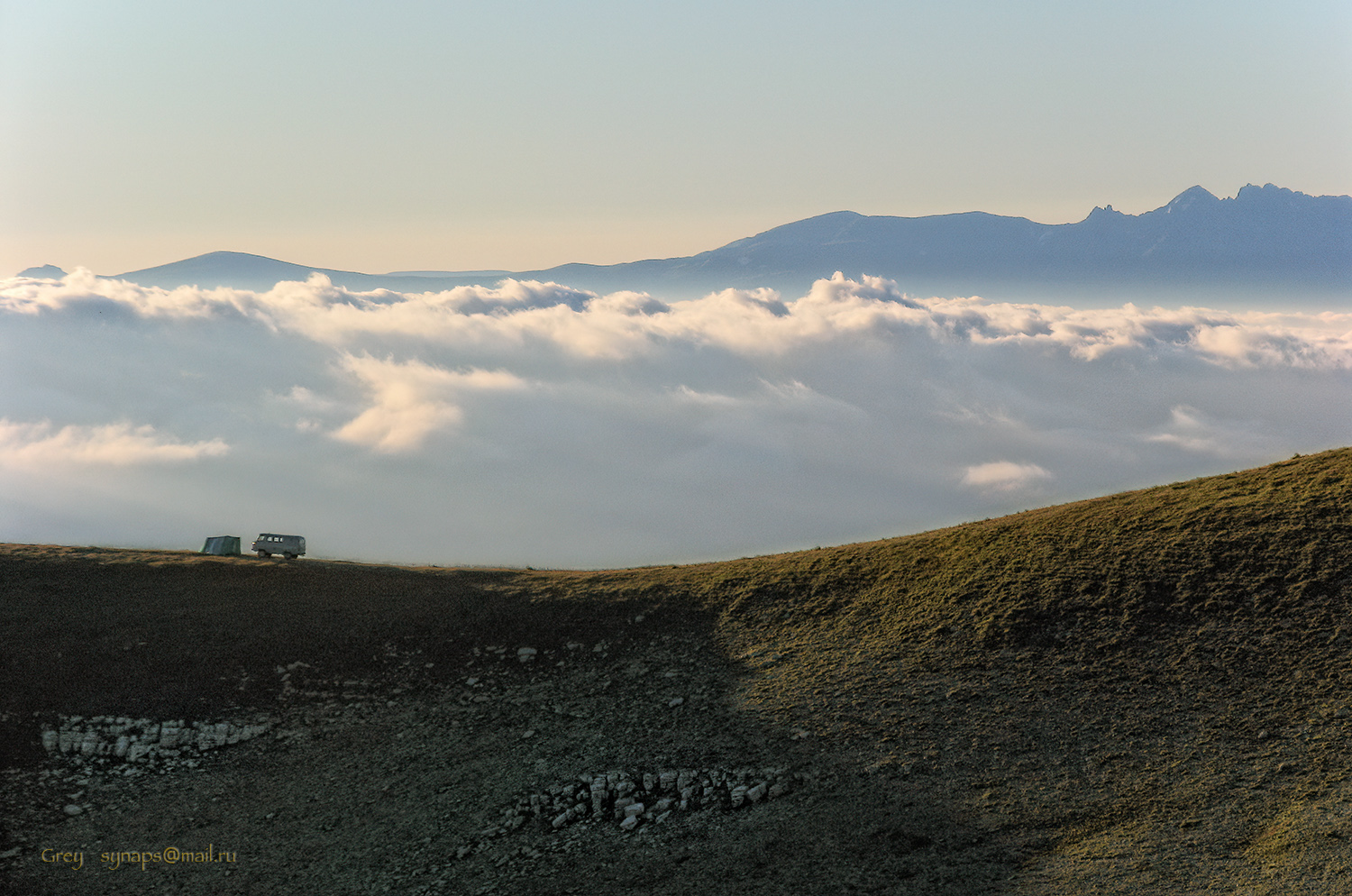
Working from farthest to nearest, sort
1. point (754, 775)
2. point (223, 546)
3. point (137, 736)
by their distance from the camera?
point (223, 546)
point (137, 736)
point (754, 775)

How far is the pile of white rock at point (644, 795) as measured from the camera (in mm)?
29375

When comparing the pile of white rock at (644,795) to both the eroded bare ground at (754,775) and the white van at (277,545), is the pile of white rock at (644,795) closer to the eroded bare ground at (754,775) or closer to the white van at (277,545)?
the eroded bare ground at (754,775)

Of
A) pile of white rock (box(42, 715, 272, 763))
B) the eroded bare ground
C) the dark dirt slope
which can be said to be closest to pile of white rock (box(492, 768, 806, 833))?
the eroded bare ground

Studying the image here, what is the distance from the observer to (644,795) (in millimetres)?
30375

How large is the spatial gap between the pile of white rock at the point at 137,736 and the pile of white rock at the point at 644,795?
1390 cm

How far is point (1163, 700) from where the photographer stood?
3127 centimetres

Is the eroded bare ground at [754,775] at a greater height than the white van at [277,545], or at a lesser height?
lesser

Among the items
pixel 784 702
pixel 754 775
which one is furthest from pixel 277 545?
pixel 754 775

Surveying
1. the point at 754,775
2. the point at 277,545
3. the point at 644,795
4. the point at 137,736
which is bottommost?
the point at 644,795

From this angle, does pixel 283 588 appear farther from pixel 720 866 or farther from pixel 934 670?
pixel 934 670

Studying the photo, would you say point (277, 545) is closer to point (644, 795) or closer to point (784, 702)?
point (644, 795)

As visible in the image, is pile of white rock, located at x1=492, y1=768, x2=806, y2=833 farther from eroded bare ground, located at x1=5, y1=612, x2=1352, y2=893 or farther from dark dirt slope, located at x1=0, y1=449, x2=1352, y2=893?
dark dirt slope, located at x1=0, y1=449, x2=1352, y2=893

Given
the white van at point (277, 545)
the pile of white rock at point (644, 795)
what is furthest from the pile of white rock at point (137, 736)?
the white van at point (277, 545)

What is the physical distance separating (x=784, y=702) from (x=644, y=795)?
7.19m
